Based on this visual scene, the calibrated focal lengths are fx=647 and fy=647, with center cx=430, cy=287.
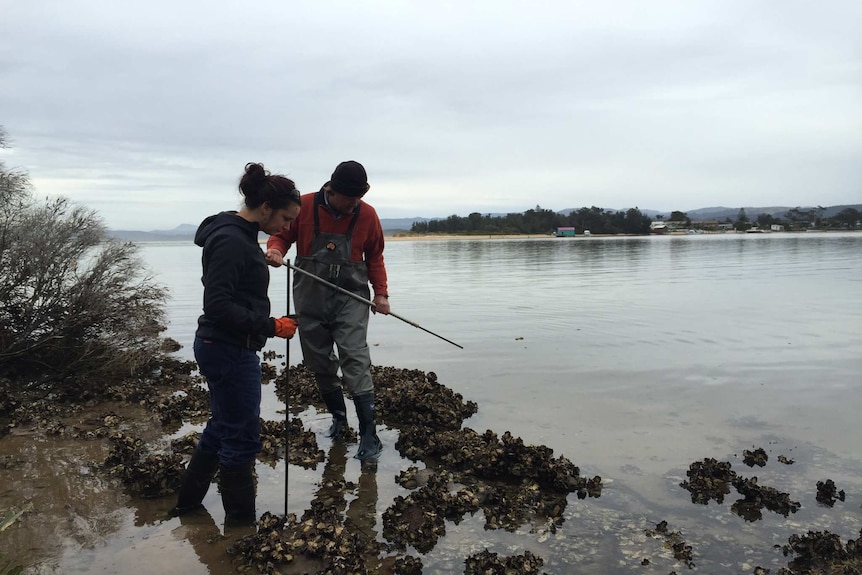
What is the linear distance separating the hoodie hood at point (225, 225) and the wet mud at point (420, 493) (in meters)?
1.04

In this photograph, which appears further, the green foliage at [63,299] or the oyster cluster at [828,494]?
the green foliage at [63,299]

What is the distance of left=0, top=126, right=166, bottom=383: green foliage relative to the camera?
730 centimetres

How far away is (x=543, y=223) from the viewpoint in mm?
115812

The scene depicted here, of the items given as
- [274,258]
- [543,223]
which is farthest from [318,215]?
[543,223]

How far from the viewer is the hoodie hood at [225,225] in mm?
3684

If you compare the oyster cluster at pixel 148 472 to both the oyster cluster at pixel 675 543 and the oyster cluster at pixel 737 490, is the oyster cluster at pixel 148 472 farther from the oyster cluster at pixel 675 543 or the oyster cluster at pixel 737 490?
the oyster cluster at pixel 737 490

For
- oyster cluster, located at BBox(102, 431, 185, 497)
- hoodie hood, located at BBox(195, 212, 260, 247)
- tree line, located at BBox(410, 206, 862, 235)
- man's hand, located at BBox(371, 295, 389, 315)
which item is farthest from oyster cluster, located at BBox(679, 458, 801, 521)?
tree line, located at BBox(410, 206, 862, 235)

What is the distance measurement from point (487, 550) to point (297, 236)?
288 cm

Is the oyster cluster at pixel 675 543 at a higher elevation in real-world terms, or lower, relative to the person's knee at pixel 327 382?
lower

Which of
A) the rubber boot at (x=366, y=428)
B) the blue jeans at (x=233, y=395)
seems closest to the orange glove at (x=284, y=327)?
the blue jeans at (x=233, y=395)

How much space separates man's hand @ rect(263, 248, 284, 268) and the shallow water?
165 centimetres

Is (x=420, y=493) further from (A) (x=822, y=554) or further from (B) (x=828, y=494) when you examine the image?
(B) (x=828, y=494)

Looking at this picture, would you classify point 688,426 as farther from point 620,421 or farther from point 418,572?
point 418,572

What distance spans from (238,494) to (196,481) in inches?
14.2
